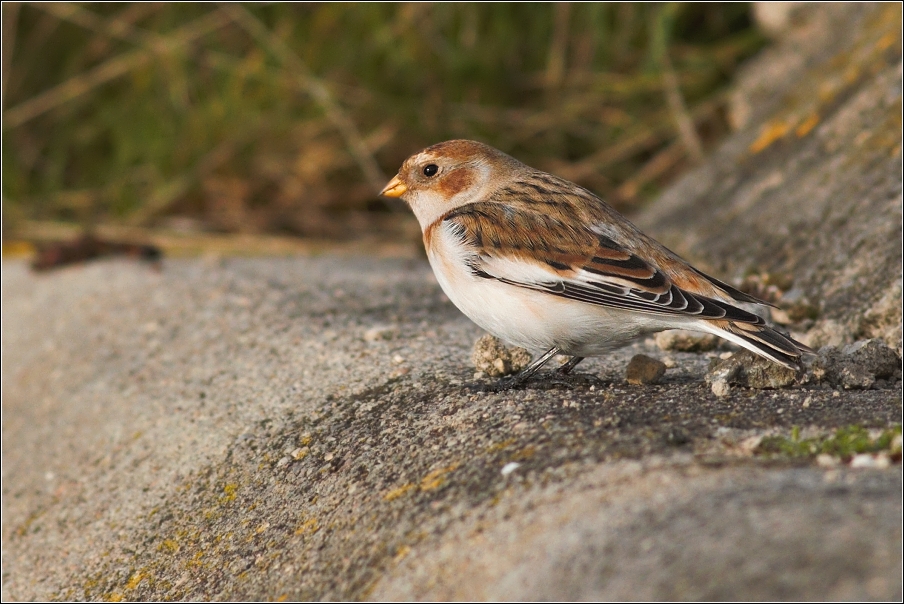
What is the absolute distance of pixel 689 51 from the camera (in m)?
6.16

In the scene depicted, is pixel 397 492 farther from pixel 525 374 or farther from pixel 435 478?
pixel 525 374

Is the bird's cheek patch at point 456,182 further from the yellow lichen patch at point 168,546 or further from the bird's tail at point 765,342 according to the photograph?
the yellow lichen patch at point 168,546

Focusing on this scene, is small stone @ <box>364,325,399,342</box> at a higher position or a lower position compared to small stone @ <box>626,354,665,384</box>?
higher

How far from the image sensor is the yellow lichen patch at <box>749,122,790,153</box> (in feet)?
15.9

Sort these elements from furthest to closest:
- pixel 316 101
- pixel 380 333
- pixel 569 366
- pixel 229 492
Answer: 1. pixel 316 101
2. pixel 380 333
3. pixel 569 366
4. pixel 229 492

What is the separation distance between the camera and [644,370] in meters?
2.87

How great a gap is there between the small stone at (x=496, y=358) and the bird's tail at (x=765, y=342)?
63 centimetres

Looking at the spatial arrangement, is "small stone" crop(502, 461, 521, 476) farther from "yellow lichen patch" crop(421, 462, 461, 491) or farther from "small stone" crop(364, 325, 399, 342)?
"small stone" crop(364, 325, 399, 342)

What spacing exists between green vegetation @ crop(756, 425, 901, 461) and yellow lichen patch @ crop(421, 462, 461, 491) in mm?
683

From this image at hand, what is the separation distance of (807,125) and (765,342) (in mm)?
2369

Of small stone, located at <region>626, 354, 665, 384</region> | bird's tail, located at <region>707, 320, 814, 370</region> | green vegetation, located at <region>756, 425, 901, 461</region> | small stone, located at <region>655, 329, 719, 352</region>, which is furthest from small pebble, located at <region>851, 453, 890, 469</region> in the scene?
small stone, located at <region>655, 329, 719, 352</region>

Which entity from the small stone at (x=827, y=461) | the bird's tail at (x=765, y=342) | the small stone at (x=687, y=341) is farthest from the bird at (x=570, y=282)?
the small stone at (x=827, y=461)

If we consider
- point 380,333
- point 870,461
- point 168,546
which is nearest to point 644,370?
point 870,461

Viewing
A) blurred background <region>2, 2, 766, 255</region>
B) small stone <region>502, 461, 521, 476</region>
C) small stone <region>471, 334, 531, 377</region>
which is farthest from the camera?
blurred background <region>2, 2, 766, 255</region>
